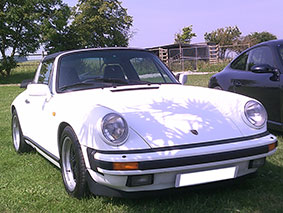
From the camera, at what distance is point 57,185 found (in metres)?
3.60

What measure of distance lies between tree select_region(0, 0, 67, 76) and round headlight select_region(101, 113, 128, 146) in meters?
23.0

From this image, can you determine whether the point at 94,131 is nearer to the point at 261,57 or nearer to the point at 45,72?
the point at 45,72

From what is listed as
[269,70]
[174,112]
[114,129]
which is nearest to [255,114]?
[174,112]

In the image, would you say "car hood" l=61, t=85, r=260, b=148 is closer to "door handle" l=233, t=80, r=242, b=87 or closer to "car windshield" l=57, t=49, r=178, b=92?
"car windshield" l=57, t=49, r=178, b=92

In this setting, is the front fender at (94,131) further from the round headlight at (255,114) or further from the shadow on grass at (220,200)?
the round headlight at (255,114)

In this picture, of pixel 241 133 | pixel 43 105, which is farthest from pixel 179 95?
pixel 43 105

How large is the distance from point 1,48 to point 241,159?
2436 cm

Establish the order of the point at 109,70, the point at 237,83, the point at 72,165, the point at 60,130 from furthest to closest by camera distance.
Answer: the point at 237,83
the point at 109,70
the point at 60,130
the point at 72,165

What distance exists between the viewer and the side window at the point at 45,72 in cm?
427

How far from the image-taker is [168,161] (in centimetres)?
256

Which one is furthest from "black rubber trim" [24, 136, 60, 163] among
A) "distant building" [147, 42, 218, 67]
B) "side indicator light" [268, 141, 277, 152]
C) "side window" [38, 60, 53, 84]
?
"distant building" [147, 42, 218, 67]

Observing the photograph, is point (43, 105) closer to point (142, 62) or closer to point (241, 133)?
point (142, 62)

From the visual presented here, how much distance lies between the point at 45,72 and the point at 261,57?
2.98 m

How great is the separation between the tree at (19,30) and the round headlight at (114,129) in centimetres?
2300
